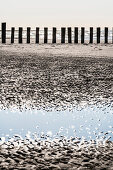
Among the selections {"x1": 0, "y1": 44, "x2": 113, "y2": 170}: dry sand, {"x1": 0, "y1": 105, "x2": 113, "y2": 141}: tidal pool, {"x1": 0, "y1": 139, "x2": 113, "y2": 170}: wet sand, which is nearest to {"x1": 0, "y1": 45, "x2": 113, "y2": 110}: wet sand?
{"x1": 0, "y1": 44, "x2": 113, "y2": 170}: dry sand

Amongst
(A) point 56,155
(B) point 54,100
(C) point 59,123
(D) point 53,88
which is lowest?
(A) point 56,155

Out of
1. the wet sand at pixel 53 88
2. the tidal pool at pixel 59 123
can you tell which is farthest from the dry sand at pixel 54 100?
the tidal pool at pixel 59 123

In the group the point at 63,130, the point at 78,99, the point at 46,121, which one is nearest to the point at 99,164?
the point at 63,130

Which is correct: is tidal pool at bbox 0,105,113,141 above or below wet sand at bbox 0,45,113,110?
below

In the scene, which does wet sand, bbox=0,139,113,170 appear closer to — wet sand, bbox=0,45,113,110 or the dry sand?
the dry sand

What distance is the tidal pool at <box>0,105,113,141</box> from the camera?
3133mm

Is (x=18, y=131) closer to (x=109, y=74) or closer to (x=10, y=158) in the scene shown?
(x=10, y=158)

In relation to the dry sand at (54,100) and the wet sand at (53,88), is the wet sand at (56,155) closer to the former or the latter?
the dry sand at (54,100)

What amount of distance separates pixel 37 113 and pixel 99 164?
158 cm

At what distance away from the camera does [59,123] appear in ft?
11.5

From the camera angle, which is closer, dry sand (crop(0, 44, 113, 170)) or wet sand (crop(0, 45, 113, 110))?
dry sand (crop(0, 44, 113, 170))

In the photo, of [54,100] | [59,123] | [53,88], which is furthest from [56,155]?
[53,88]

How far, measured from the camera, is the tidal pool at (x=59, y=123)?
10.3 feet

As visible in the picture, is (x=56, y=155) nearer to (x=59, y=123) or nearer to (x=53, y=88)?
(x=59, y=123)
